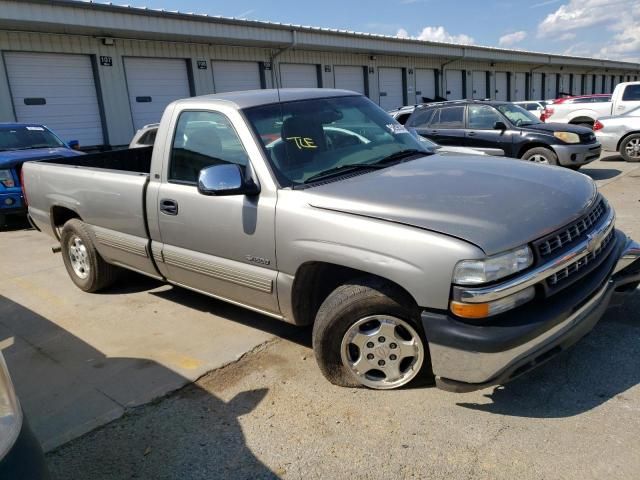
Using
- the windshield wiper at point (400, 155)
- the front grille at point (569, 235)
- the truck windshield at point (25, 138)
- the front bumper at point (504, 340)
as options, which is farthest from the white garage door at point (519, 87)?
the front bumper at point (504, 340)

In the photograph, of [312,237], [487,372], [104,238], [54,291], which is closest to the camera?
[487,372]

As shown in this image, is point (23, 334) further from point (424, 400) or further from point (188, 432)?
point (424, 400)

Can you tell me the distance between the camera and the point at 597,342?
3559 mm

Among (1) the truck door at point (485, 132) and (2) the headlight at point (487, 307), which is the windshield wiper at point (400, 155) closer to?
(2) the headlight at point (487, 307)

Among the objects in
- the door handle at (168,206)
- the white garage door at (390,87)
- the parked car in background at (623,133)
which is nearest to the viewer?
the door handle at (168,206)

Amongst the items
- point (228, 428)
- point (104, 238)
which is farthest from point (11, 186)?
point (228, 428)

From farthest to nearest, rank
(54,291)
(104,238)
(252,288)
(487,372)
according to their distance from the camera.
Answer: (54,291)
(104,238)
(252,288)
(487,372)

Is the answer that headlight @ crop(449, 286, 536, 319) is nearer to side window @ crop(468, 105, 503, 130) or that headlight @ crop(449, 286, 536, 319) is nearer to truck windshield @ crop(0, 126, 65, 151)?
side window @ crop(468, 105, 503, 130)

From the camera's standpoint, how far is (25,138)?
9.52 meters

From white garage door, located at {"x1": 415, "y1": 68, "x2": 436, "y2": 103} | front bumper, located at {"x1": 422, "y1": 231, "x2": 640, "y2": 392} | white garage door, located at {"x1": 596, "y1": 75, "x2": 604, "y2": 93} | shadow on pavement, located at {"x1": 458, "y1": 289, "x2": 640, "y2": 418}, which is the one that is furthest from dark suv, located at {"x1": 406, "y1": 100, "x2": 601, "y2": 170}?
white garage door, located at {"x1": 596, "y1": 75, "x2": 604, "y2": 93}

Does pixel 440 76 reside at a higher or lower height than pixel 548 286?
higher

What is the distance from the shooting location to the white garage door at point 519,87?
39.0 meters

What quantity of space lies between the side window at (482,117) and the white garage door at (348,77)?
43.8 ft

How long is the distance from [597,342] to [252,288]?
2.39m
